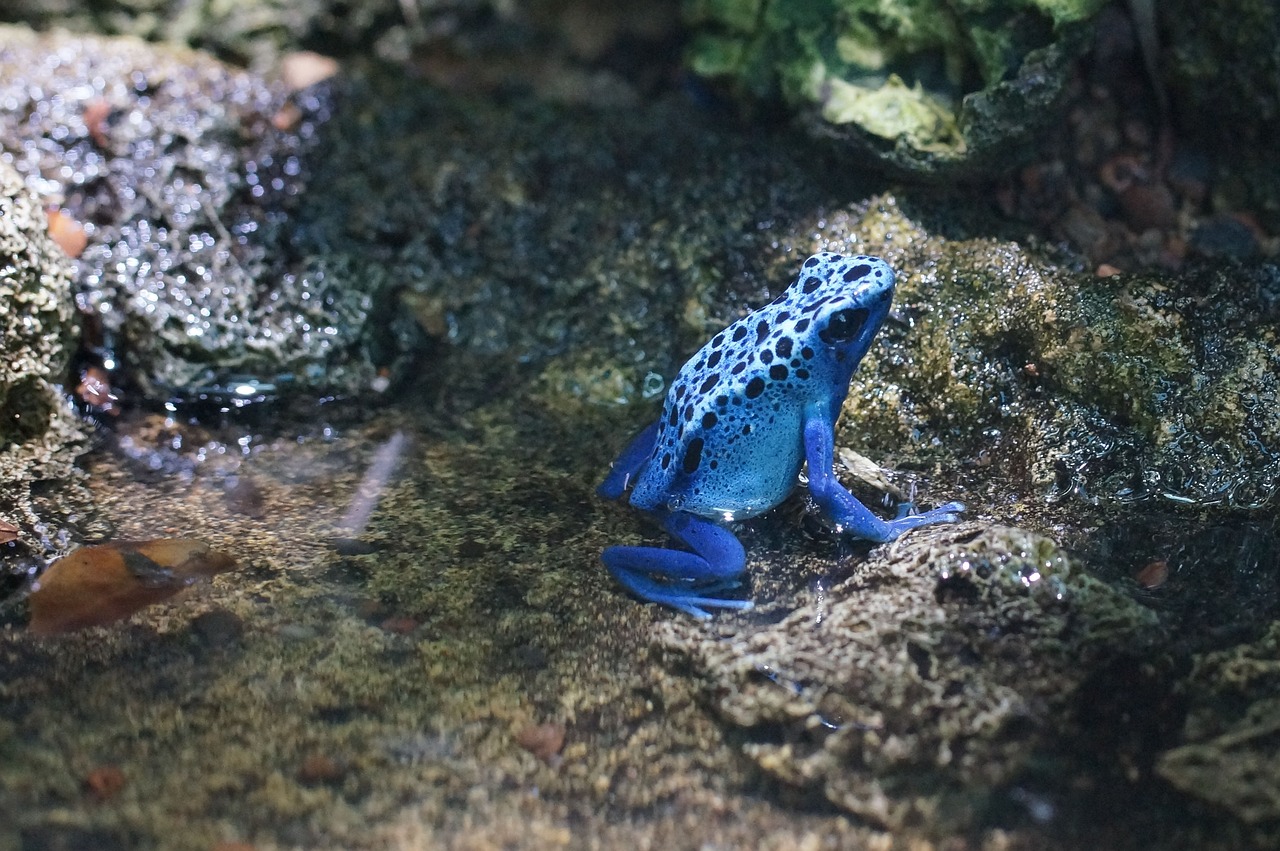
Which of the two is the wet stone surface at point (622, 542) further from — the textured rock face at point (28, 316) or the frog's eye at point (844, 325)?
the frog's eye at point (844, 325)

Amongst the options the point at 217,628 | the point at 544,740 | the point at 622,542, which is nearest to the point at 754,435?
the point at 622,542

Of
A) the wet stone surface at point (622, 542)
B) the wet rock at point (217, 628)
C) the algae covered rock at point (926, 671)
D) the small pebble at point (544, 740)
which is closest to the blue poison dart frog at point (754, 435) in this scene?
the wet stone surface at point (622, 542)

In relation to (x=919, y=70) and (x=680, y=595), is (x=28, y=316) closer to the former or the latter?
(x=680, y=595)

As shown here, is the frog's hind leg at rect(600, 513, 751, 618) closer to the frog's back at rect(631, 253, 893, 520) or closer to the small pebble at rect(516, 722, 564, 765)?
the frog's back at rect(631, 253, 893, 520)

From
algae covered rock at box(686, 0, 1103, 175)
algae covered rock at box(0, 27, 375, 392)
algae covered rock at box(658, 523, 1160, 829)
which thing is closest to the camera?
algae covered rock at box(658, 523, 1160, 829)

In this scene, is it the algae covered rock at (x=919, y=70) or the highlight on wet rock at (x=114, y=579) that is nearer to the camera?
the highlight on wet rock at (x=114, y=579)

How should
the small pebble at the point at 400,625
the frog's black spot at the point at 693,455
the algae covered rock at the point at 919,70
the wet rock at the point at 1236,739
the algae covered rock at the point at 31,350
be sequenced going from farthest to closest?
1. the algae covered rock at the point at 919,70
2. the algae covered rock at the point at 31,350
3. the frog's black spot at the point at 693,455
4. the small pebble at the point at 400,625
5. the wet rock at the point at 1236,739

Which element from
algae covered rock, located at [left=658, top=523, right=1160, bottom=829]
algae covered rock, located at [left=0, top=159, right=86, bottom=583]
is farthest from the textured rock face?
algae covered rock, located at [left=658, top=523, right=1160, bottom=829]

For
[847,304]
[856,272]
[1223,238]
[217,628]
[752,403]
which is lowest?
[217,628]
